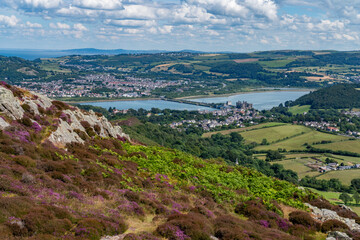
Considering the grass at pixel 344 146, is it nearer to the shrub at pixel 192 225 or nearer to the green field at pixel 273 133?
the green field at pixel 273 133

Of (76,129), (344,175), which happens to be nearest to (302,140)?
(344,175)

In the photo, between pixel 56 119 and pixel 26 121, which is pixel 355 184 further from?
pixel 26 121

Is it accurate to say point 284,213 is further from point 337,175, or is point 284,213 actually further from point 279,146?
point 279,146

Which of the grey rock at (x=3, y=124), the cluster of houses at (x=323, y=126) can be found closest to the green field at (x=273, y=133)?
the cluster of houses at (x=323, y=126)

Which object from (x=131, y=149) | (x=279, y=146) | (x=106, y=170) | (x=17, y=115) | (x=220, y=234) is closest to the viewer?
(x=220, y=234)

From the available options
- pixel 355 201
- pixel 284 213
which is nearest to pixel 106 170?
pixel 284 213

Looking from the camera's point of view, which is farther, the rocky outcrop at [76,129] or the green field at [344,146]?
the green field at [344,146]
